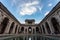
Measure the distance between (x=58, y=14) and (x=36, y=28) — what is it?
22.4 metres

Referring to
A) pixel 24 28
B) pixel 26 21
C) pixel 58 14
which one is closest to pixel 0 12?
pixel 58 14

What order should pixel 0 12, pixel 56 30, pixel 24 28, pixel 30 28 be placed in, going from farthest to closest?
pixel 30 28 → pixel 24 28 → pixel 56 30 → pixel 0 12

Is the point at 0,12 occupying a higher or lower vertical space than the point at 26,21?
lower

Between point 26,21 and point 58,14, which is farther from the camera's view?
point 26,21

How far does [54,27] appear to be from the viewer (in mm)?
15719

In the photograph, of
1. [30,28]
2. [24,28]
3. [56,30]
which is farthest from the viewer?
[30,28]

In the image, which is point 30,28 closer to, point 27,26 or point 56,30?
point 27,26

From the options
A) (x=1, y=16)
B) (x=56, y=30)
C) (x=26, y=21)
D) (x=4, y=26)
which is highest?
(x=26, y=21)

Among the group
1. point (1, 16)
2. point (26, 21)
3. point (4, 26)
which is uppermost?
point (26, 21)

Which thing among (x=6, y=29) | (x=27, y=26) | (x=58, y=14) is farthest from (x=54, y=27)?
(x=27, y=26)

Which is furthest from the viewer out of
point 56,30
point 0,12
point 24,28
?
point 24,28

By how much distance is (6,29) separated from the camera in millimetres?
15820

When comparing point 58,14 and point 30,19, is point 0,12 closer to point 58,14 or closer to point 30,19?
point 58,14

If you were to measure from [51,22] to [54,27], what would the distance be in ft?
3.91
